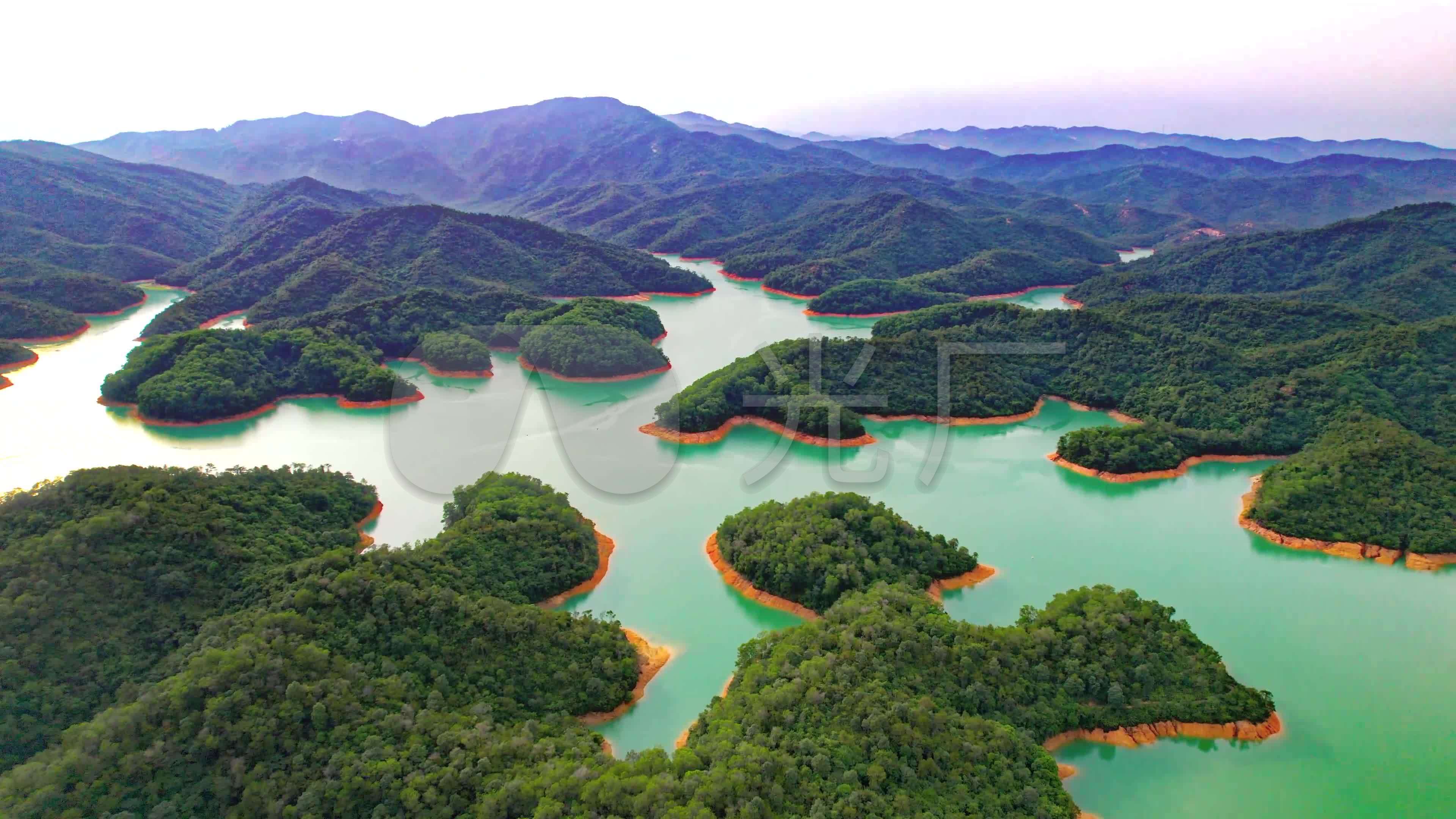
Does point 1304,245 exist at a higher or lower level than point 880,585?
higher

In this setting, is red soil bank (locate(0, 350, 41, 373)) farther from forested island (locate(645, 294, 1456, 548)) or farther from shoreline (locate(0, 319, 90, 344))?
forested island (locate(645, 294, 1456, 548))

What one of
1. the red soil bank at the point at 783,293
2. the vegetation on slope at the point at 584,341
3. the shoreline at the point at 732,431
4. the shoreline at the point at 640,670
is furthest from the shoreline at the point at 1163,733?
the red soil bank at the point at 783,293

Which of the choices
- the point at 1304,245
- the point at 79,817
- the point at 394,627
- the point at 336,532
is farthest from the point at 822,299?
the point at 79,817

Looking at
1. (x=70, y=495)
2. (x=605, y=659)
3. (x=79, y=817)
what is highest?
(x=70, y=495)

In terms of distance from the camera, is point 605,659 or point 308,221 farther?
point 308,221

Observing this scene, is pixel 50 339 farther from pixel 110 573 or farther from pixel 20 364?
pixel 110 573

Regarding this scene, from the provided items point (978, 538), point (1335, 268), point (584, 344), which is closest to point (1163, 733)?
point (978, 538)

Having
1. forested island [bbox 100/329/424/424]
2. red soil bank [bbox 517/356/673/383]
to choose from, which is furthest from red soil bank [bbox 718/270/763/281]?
forested island [bbox 100/329/424/424]

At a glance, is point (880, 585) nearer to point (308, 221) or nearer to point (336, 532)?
point (336, 532)
